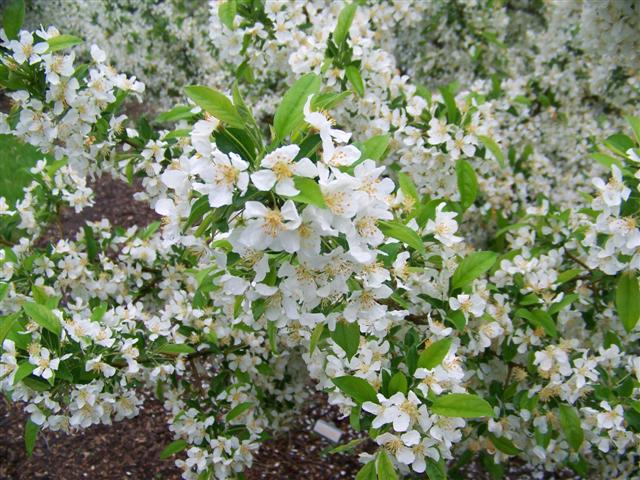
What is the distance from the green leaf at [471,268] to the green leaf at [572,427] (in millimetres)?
625

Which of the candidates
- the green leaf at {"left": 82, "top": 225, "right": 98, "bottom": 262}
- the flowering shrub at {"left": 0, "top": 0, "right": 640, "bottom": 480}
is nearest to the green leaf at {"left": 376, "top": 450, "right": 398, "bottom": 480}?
the flowering shrub at {"left": 0, "top": 0, "right": 640, "bottom": 480}

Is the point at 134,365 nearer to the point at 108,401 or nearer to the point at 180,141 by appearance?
the point at 108,401

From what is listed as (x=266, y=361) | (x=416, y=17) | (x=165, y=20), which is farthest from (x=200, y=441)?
(x=165, y=20)

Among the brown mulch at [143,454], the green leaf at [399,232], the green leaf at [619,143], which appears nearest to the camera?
the green leaf at [399,232]

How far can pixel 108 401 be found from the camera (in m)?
2.00

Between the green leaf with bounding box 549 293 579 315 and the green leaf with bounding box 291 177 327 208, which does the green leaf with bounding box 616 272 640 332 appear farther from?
the green leaf with bounding box 291 177 327 208

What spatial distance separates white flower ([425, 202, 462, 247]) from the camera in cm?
195

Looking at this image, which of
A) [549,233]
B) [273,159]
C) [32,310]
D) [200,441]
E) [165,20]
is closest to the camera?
[273,159]

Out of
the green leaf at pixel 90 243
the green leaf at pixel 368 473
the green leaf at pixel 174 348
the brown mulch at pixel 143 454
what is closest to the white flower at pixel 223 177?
the green leaf at pixel 368 473

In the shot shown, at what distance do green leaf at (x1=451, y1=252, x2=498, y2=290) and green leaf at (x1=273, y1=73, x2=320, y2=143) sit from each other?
846 millimetres

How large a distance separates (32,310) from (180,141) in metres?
0.80

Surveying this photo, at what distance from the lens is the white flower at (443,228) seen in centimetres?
195

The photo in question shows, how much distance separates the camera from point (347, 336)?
5.24ft

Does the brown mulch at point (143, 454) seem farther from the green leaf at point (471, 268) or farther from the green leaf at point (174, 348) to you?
the green leaf at point (471, 268)
